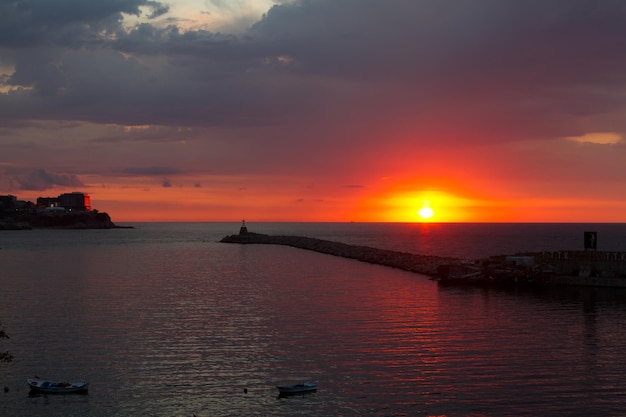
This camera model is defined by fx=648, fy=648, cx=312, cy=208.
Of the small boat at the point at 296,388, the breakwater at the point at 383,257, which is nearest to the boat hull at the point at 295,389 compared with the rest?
the small boat at the point at 296,388

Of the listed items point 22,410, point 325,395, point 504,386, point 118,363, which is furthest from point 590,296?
point 22,410

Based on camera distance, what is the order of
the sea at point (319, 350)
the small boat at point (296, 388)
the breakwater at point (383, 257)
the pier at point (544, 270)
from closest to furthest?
the sea at point (319, 350)
the small boat at point (296, 388)
the pier at point (544, 270)
the breakwater at point (383, 257)

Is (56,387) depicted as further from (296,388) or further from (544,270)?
(544,270)

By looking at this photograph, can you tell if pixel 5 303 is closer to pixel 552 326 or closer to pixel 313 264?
pixel 552 326

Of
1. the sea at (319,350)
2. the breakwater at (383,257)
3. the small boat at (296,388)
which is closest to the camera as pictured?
the sea at (319,350)

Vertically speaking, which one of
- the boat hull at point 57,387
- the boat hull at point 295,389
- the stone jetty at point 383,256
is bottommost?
the boat hull at point 57,387

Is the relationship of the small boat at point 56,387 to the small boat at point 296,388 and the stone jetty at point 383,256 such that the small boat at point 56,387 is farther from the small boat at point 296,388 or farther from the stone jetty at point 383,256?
the stone jetty at point 383,256

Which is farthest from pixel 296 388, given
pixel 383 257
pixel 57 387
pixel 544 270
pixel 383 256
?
pixel 383 256

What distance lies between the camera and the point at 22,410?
2814cm

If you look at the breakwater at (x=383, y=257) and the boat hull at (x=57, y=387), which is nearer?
the boat hull at (x=57, y=387)

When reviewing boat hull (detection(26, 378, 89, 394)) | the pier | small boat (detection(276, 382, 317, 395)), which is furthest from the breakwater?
boat hull (detection(26, 378, 89, 394))

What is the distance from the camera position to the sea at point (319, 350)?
28.9 m

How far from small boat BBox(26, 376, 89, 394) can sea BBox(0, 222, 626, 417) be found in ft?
1.18

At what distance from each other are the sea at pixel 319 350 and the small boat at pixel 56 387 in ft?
1.18
